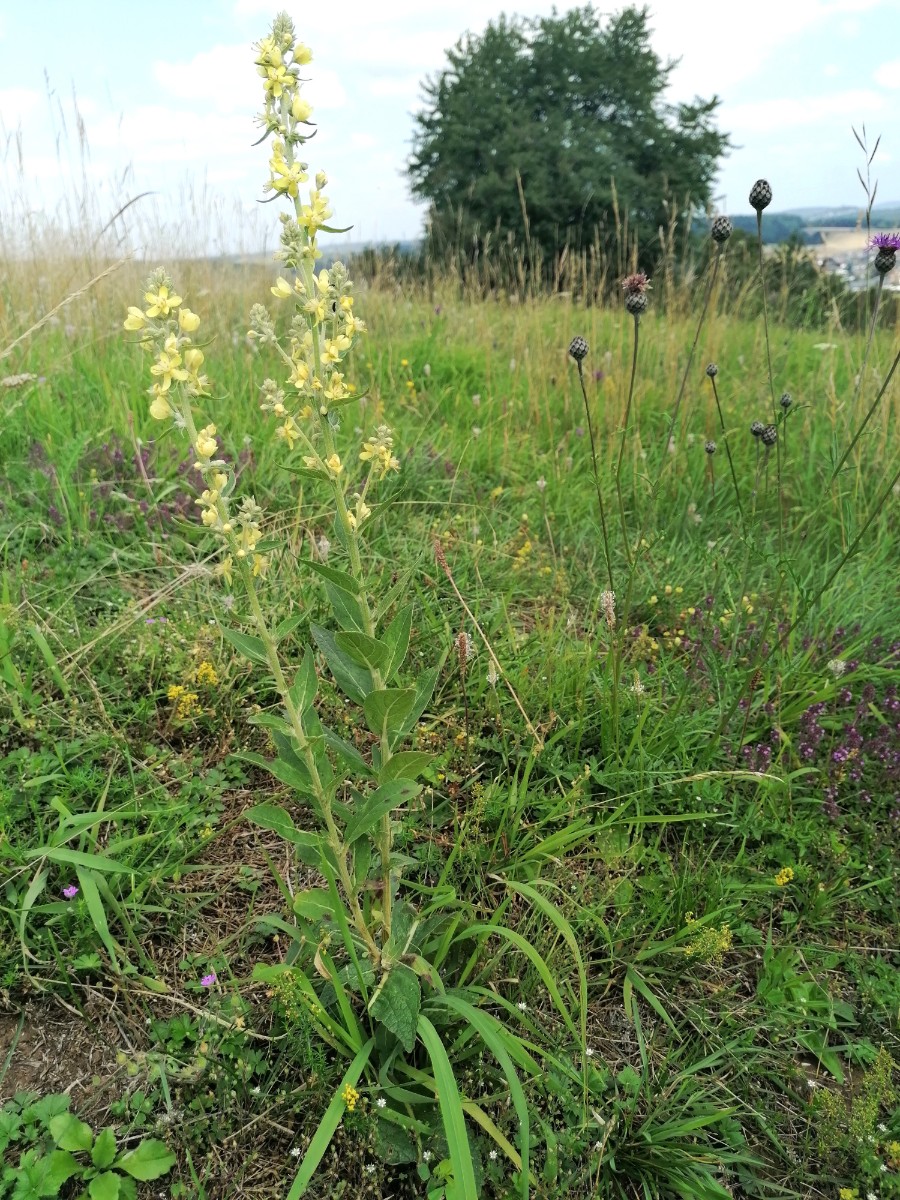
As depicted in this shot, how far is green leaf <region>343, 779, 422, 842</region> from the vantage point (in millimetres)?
1152

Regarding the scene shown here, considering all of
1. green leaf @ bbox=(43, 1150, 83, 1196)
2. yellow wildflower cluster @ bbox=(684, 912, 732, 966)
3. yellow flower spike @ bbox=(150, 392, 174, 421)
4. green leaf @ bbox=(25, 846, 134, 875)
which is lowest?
green leaf @ bbox=(43, 1150, 83, 1196)

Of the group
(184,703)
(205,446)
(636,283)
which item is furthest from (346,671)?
(636,283)

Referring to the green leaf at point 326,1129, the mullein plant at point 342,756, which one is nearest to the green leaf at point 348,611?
the mullein plant at point 342,756

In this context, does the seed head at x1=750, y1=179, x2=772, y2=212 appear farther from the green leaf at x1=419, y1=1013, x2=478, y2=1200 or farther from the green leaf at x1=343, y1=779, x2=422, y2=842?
the green leaf at x1=419, y1=1013, x2=478, y2=1200

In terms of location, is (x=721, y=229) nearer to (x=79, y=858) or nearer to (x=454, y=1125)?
(x=454, y=1125)

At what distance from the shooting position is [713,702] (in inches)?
82.4

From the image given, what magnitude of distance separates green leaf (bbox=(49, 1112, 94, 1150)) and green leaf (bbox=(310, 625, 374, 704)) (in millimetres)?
858

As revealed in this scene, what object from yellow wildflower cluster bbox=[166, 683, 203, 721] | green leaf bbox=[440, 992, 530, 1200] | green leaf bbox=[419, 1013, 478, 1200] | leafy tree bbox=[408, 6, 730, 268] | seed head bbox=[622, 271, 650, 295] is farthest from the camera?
leafy tree bbox=[408, 6, 730, 268]

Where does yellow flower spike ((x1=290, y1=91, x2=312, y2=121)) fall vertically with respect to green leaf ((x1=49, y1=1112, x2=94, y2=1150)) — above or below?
above

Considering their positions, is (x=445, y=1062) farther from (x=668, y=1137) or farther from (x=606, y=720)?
(x=606, y=720)

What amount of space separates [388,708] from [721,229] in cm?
145

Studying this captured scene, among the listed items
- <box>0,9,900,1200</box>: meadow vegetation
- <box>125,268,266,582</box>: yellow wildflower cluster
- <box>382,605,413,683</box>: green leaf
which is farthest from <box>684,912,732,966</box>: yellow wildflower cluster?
<box>125,268,266,582</box>: yellow wildflower cluster

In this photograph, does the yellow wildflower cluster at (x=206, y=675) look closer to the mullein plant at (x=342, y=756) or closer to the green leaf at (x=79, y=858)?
the green leaf at (x=79, y=858)

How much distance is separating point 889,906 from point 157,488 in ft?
8.67
